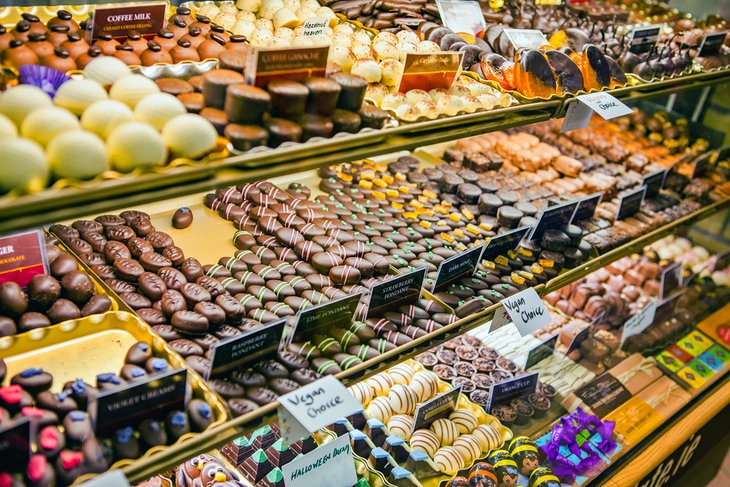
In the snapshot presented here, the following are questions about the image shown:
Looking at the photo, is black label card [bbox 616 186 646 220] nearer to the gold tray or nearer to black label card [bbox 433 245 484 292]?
black label card [bbox 433 245 484 292]

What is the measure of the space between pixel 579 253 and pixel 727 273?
1.85m

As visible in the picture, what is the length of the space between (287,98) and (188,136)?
0.28 meters

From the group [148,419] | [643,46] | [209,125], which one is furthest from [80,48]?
[643,46]

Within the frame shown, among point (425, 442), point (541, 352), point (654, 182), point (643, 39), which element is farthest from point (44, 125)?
point (654, 182)

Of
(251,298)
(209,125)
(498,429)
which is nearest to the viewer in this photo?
(209,125)

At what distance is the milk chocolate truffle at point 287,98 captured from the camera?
4.93 feet

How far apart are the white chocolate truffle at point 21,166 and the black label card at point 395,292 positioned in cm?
103

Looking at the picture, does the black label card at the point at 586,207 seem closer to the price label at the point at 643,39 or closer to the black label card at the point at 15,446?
the price label at the point at 643,39

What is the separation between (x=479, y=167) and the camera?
3160 millimetres

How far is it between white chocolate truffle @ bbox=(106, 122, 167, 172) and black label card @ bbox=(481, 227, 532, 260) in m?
1.37

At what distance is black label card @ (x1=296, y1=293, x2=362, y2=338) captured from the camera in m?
1.76

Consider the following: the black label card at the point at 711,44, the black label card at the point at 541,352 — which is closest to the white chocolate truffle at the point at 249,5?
the black label card at the point at 541,352

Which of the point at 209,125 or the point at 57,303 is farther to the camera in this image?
the point at 57,303

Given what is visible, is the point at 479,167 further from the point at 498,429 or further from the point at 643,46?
the point at 498,429
